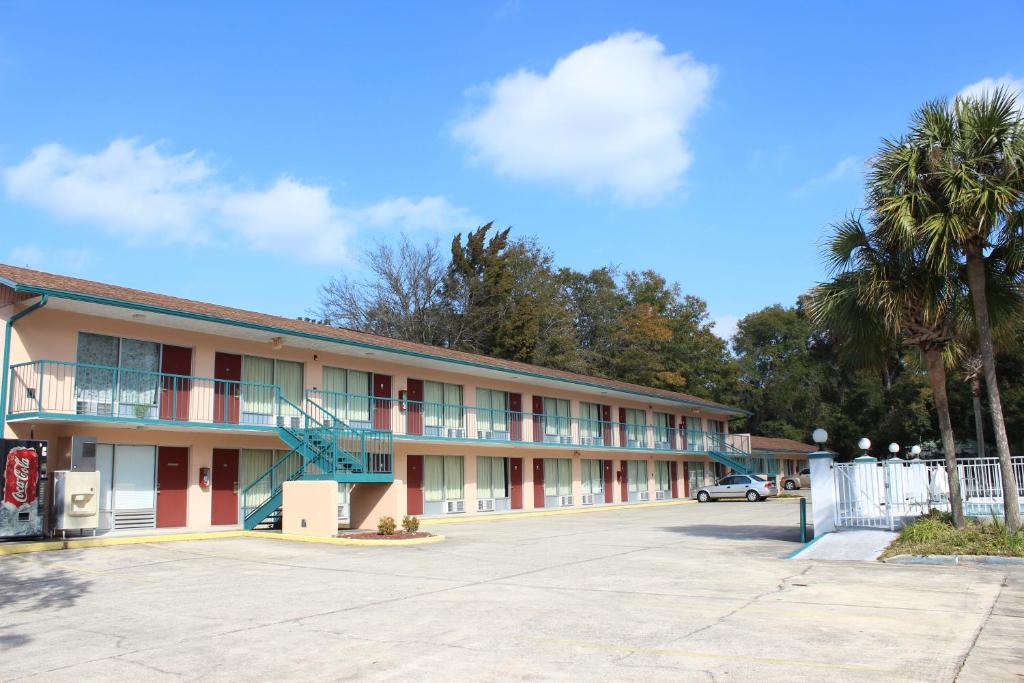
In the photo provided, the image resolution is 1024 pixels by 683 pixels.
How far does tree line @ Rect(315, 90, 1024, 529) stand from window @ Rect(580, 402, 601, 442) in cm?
1106

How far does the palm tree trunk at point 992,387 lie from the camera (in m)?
14.0

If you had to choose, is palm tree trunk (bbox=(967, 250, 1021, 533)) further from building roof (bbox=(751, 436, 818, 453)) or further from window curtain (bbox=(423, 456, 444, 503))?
building roof (bbox=(751, 436, 818, 453))

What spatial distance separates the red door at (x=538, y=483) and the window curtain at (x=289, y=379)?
543 inches

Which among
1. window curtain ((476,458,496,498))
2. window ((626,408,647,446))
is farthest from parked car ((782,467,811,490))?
window curtain ((476,458,496,498))

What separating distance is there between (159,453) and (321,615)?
503 inches

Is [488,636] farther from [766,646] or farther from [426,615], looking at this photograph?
[766,646]

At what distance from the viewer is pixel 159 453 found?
20.3 m

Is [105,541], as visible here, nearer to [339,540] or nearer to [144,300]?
[339,540]

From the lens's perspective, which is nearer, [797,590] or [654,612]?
[654,612]

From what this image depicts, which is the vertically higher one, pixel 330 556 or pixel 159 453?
pixel 159 453

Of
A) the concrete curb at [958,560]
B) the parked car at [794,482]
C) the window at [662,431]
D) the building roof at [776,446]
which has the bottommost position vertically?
the parked car at [794,482]

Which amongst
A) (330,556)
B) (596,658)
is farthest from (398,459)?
(596,658)

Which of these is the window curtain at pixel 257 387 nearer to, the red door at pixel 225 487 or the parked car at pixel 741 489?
the red door at pixel 225 487

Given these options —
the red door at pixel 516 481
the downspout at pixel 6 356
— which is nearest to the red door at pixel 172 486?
the downspout at pixel 6 356
